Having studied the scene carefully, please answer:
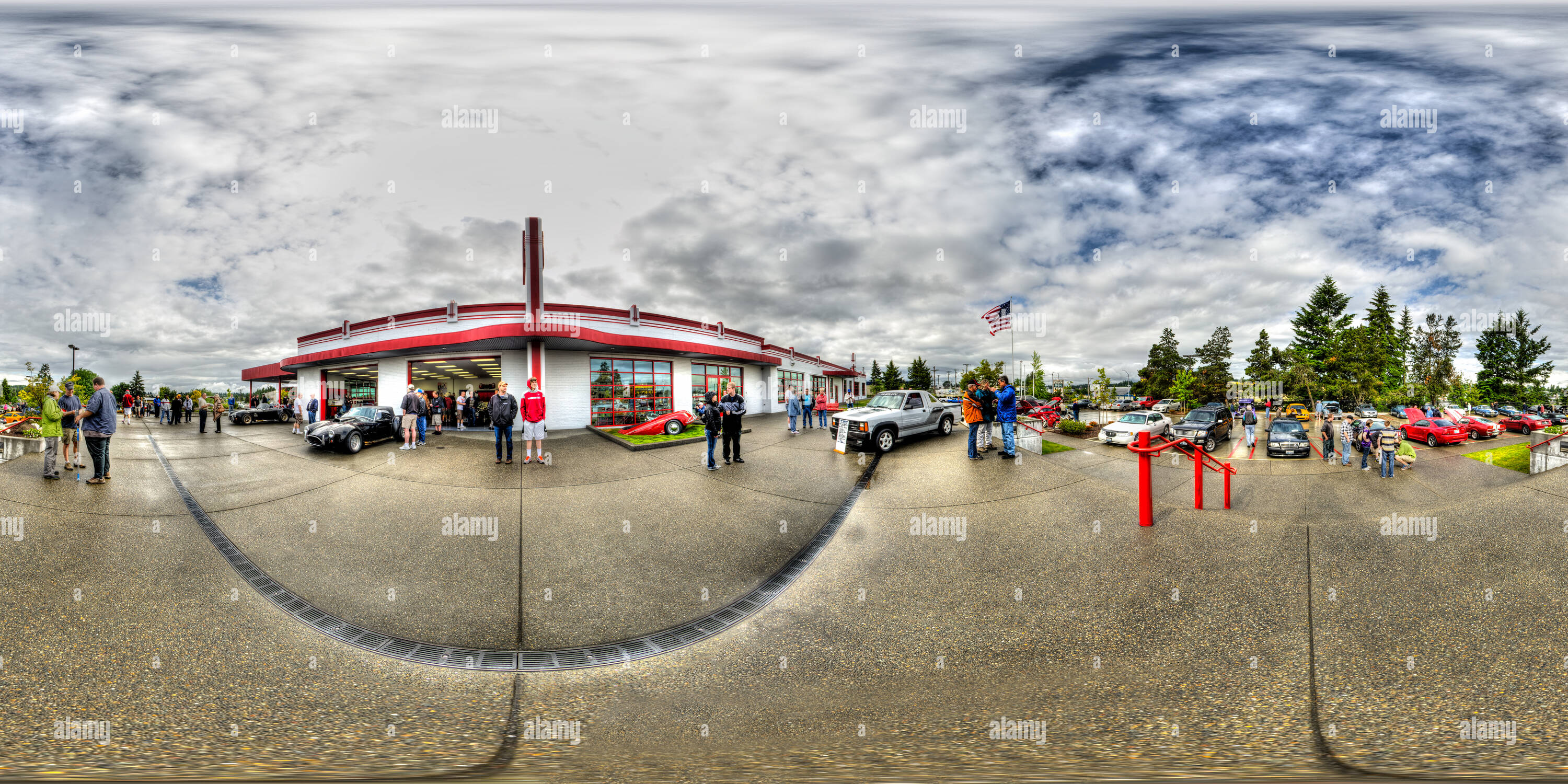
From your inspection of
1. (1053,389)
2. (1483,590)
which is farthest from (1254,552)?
(1053,389)

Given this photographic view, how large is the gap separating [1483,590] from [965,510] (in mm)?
3525

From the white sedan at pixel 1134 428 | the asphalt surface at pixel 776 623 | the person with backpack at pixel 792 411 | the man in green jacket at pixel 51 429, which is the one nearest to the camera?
the asphalt surface at pixel 776 623

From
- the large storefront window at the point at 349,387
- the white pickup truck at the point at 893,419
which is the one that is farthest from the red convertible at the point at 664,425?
the large storefront window at the point at 349,387

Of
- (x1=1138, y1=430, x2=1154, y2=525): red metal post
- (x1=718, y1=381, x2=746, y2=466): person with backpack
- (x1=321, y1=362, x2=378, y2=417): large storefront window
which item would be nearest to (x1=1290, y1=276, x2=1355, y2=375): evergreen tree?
(x1=1138, y1=430, x2=1154, y2=525): red metal post

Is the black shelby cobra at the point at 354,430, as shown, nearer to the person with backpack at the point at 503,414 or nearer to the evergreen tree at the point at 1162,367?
the person with backpack at the point at 503,414

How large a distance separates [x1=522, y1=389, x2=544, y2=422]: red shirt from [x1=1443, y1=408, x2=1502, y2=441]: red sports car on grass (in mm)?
10527

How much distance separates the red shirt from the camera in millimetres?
4254

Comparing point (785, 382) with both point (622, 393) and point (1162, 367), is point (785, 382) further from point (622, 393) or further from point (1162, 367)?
point (1162, 367)

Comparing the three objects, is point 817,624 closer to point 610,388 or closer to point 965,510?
point 965,510

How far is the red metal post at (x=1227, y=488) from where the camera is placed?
4680 mm

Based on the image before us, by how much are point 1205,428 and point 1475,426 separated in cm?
368

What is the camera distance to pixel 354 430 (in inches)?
188

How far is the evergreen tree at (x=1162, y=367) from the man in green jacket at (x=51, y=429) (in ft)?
221

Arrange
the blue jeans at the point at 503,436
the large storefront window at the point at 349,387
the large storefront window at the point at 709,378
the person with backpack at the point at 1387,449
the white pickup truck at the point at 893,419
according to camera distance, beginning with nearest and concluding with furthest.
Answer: the blue jeans at the point at 503,436 → the person with backpack at the point at 1387,449 → the large storefront window at the point at 349,387 → the large storefront window at the point at 709,378 → the white pickup truck at the point at 893,419
